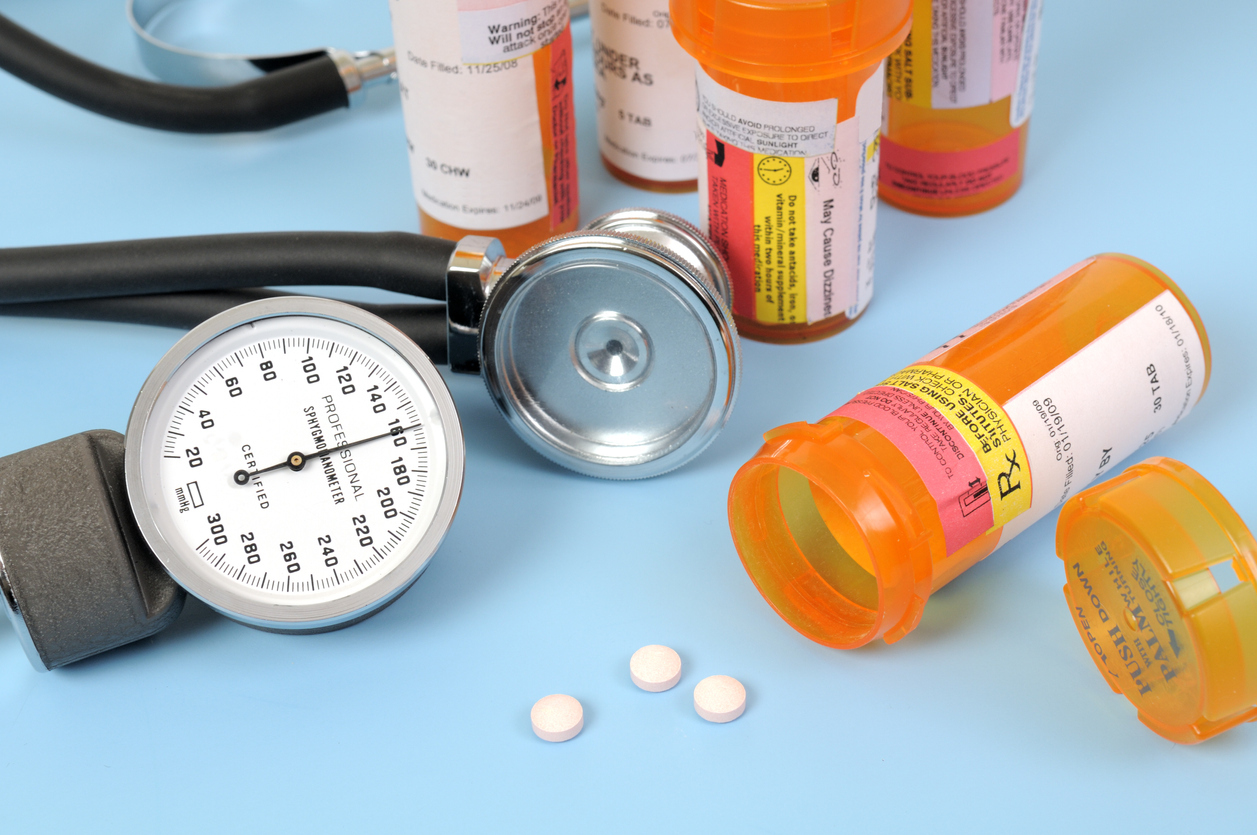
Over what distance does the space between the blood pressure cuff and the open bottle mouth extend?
430mm

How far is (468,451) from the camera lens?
108 centimetres

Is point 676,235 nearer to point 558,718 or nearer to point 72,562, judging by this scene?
point 558,718

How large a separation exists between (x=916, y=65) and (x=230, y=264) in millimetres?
694

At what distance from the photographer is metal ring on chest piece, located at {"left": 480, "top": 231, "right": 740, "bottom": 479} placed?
948mm

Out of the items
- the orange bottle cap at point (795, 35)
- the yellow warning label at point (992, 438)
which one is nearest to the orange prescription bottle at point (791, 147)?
the orange bottle cap at point (795, 35)

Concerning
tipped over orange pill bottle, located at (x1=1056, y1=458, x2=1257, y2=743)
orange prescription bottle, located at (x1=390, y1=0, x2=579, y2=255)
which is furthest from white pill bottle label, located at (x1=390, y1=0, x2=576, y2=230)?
tipped over orange pill bottle, located at (x1=1056, y1=458, x2=1257, y2=743)

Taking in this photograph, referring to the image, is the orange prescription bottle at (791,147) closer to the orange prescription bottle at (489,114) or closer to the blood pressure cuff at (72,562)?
the orange prescription bottle at (489,114)

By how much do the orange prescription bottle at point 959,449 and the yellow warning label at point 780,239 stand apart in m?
0.18

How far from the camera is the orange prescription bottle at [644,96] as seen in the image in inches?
47.3

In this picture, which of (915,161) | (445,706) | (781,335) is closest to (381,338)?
(445,706)

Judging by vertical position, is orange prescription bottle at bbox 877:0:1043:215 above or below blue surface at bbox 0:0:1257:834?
above

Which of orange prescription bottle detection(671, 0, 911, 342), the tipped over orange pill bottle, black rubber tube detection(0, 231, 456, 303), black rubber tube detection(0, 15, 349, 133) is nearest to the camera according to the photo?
the tipped over orange pill bottle

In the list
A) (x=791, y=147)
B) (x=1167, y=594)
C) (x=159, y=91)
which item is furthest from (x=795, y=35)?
(x=159, y=91)

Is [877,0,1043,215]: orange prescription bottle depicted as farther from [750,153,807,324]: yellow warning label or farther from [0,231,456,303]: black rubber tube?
[0,231,456,303]: black rubber tube
